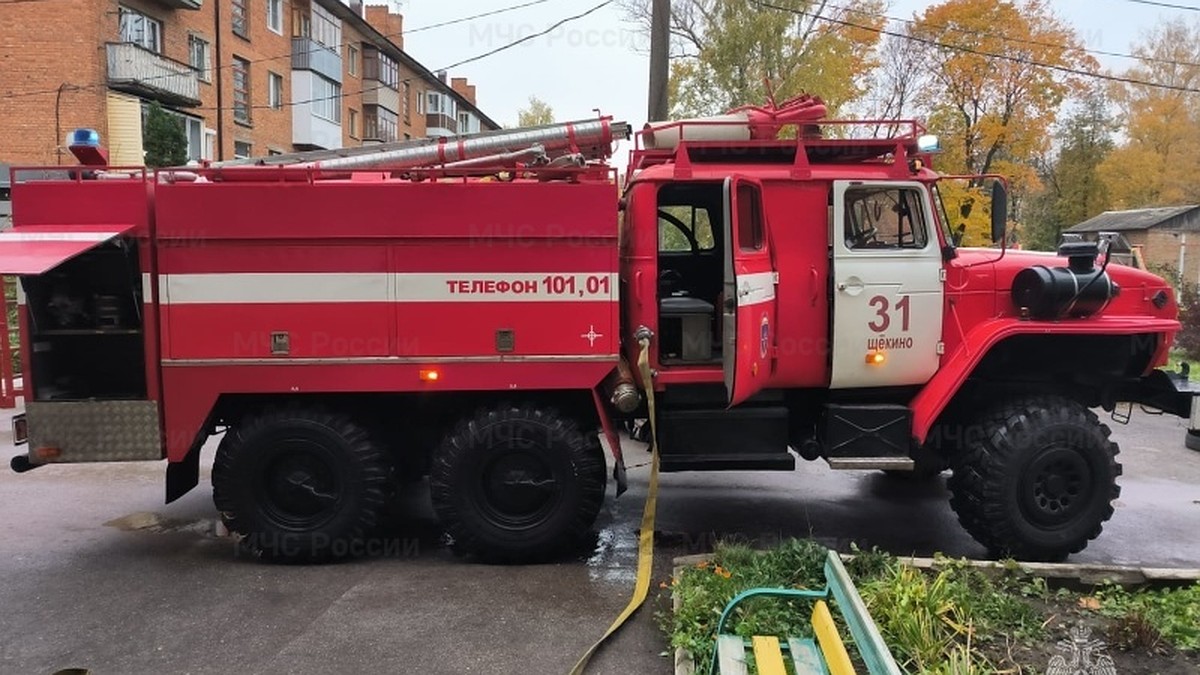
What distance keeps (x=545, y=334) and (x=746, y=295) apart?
1306mm

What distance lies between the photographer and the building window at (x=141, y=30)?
24.0 meters

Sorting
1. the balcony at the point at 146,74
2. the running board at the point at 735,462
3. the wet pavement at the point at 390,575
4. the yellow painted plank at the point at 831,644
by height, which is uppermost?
the balcony at the point at 146,74

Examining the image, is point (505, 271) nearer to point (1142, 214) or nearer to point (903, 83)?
point (903, 83)

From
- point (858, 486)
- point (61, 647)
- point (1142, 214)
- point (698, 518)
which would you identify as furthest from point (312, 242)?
point (1142, 214)

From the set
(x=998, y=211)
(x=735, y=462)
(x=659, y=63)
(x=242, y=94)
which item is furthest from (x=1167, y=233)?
(x=242, y=94)

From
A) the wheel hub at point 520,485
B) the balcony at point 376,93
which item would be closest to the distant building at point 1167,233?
the balcony at point 376,93

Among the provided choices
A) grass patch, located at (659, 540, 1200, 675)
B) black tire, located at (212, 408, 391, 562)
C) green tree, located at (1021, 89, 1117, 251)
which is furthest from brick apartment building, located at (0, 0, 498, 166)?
green tree, located at (1021, 89, 1117, 251)

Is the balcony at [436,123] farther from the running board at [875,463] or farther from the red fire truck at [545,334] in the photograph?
the running board at [875,463]

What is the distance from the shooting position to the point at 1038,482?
17.9 feet

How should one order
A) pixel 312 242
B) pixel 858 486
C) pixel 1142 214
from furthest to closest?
pixel 1142 214
pixel 858 486
pixel 312 242

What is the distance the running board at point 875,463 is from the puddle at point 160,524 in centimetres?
453

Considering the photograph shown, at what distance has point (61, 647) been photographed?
4.33m

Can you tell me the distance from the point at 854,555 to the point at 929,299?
188 centimetres

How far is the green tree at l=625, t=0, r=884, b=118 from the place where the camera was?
19766 mm
